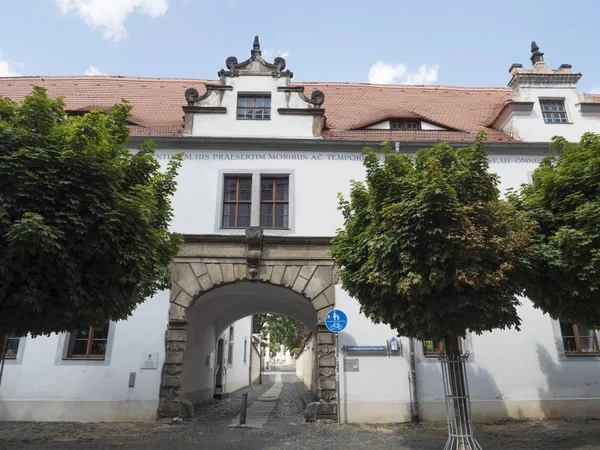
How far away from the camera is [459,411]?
6.79 meters

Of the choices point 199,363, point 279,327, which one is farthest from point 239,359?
point 279,327

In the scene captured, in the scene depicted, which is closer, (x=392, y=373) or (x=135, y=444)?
(x=135, y=444)

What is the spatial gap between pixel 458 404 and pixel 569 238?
10.2 ft

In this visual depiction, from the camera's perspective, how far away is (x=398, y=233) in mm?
6730

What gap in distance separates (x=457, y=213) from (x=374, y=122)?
8685mm

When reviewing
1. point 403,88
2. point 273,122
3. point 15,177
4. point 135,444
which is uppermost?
point 403,88

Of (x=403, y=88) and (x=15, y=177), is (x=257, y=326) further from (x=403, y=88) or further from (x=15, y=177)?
(x=15, y=177)

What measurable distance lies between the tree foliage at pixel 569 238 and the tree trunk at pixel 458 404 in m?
1.68

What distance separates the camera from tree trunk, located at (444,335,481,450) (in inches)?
263

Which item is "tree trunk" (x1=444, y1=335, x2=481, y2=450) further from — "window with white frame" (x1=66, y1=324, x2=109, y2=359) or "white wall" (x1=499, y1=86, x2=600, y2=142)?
"white wall" (x1=499, y1=86, x2=600, y2=142)

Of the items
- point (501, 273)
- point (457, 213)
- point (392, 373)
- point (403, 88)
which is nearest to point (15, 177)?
point (457, 213)

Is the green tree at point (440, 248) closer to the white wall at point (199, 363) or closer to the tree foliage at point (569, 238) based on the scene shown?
the tree foliage at point (569, 238)

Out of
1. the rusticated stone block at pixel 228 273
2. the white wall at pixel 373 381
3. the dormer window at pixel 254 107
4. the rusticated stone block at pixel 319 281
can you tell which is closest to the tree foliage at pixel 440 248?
the white wall at pixel 373 381

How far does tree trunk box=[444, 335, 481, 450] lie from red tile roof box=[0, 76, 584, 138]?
843 cm
